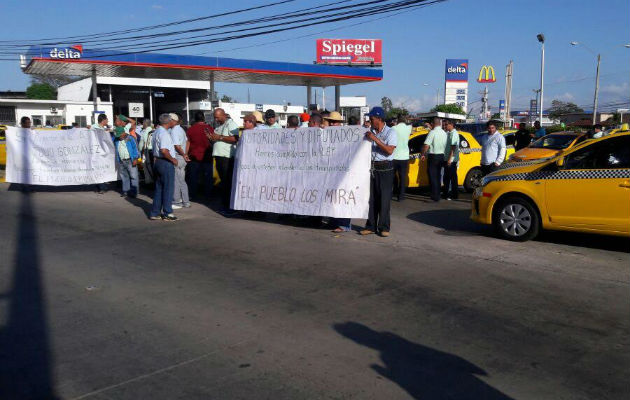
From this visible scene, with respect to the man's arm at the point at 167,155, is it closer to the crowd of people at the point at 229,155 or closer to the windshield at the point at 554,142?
the crowd of people at the point at 229,155

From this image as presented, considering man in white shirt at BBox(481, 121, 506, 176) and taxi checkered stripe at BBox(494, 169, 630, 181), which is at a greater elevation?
man in white shirt at BBox(481, 121, 506, 176)

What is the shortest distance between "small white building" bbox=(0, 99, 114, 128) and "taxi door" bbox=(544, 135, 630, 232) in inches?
1484

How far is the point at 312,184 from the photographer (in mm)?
8938

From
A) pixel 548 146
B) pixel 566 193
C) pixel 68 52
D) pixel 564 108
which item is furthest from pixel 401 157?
pixel 564 108

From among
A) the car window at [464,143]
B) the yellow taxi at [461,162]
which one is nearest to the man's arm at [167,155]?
the yellow taxi at [461,162]

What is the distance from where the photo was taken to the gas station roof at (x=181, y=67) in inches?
920

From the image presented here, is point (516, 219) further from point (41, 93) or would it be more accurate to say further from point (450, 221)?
point (41, 93)

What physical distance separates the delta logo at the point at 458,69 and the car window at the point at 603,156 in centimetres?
6123

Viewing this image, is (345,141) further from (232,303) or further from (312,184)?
(232,303)

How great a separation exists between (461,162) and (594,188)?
605cm

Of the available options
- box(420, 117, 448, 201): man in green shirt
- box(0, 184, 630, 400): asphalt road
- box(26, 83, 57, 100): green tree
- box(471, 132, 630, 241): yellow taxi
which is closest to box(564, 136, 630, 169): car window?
box(471, 132, 630, 241): yellow taxi

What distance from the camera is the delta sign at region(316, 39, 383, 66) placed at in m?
48.8

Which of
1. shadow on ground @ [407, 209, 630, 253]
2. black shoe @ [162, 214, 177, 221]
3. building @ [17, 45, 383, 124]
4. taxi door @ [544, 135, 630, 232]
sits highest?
building @ [17, 45, 383, 124]

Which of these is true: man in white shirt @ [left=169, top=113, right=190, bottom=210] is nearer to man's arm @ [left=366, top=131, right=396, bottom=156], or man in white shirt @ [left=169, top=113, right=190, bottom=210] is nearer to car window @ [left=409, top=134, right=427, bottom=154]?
man's arm @ [left=366, top=131, right=396, bottom=156]
